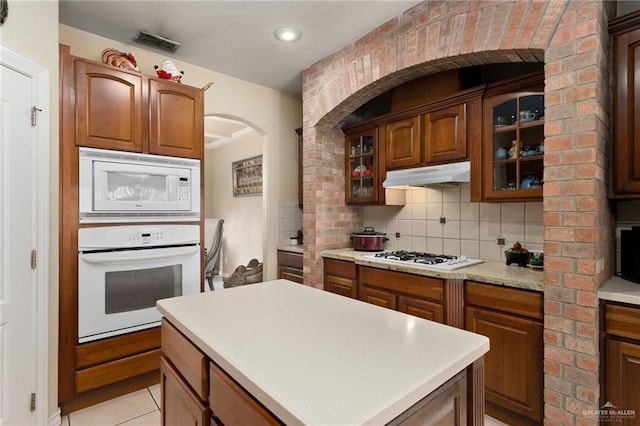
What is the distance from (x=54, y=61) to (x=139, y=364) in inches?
81.2

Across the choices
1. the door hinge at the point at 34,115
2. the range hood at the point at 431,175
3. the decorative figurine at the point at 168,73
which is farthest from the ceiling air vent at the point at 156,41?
the range hood at the point at 431,175

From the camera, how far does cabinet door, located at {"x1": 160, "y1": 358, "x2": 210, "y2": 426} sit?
38.8 inches

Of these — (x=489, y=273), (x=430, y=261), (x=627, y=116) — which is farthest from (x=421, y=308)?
(x=627, y=116)

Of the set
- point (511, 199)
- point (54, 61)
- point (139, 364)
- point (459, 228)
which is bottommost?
point (139, 364)

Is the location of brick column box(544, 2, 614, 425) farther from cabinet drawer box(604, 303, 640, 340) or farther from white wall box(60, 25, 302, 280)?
white wall box(60, 25, 302, 280)

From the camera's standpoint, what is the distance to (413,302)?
2377mm

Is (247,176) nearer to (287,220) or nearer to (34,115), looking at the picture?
(287,220)

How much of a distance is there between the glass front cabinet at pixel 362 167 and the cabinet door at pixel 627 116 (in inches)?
67.5

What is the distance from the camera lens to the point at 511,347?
189 centimetres

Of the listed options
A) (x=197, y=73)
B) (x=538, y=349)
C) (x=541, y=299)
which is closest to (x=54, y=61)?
Result: (x=197, y=73)

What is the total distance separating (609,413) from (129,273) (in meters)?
2.93

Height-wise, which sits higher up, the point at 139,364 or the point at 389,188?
the point at 389,188

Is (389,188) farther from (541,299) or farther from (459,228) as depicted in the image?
(541,299)

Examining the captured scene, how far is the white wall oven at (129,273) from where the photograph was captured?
2078 millimetres
